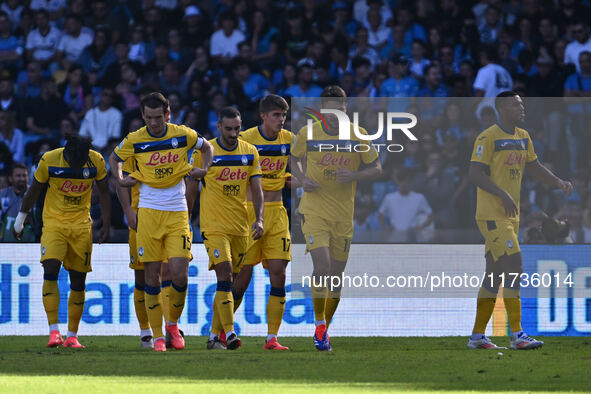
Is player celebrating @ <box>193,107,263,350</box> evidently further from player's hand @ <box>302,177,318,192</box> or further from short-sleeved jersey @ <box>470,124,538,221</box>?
short-sleeved jersey @ <box>470,124,538,221</box>

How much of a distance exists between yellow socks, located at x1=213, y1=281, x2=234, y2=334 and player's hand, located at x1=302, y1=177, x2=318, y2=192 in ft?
3.74

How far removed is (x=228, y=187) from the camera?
995 cm

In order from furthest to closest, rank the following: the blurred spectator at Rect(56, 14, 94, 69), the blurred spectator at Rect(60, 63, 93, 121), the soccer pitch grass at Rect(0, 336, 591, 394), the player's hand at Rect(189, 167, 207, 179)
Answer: the blurred spectator at Rect(56, 14, 94, 69), the blurred spectator at Rect(60, 63, 93, 121), the player's hand at Rect(189, 167, 207, 179), the soccer pitch grass at Rect(0, 336, 591, 394)

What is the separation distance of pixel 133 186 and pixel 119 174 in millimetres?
323

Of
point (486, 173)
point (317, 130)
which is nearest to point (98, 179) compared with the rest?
point (317, 130)

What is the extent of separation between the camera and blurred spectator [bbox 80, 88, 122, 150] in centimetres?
1605

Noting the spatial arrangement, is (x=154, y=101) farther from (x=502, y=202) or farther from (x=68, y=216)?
(x=502, y=202)

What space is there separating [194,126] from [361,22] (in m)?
3.63

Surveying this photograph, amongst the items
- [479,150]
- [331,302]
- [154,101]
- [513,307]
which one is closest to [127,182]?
[154,101]

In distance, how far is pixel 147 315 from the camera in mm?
10148

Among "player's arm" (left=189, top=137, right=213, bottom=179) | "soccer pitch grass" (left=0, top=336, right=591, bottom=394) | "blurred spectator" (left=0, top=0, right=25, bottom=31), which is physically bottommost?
"soccer pitch grass" (left=0, top=336, right=591, bottom=394)

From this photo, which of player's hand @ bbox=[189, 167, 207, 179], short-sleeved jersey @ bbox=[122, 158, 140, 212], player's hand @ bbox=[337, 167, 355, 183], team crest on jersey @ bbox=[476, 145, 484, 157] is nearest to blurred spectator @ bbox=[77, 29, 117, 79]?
short-sleeved jersey @ bbox=[122, 158, 140, 212]

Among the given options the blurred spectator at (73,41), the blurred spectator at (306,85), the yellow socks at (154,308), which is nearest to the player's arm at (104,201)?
the yellow socks at (154,308)

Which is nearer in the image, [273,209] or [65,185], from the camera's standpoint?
[273,209]
